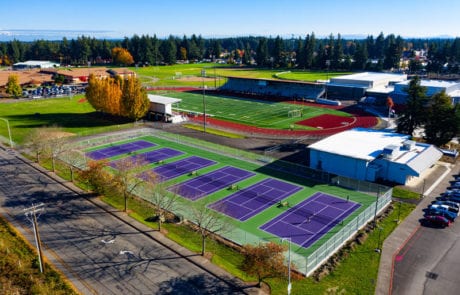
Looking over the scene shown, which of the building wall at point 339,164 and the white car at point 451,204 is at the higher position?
the building wall at point 339,164

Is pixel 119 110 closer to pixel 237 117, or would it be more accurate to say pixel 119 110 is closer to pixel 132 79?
pixel 132 79

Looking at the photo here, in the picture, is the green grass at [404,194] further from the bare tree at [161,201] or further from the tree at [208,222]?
the bare tree at [161,201]

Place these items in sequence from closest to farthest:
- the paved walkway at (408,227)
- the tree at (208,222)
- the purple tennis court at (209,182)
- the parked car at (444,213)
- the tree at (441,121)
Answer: the paved walkway at (408,227), the tree at (208,222), the parked car at (444,213), the purple tennis court at (209,182), the tree at (441,121)

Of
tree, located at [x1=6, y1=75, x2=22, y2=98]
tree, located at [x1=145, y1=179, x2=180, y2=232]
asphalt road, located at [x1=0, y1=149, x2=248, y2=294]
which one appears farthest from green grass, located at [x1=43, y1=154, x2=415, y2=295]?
tree, located at [x1=6, y1=75, x2=22, y2=98]

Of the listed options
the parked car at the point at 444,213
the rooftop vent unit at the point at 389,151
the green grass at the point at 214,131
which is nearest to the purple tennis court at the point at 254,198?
the rooftop vent unit at the point at 389,151

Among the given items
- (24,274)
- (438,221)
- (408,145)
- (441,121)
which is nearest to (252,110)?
(441,121)

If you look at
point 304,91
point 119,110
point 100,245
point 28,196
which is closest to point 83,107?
point 119,110

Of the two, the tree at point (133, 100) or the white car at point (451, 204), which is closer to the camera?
the white car at point (451, 204)

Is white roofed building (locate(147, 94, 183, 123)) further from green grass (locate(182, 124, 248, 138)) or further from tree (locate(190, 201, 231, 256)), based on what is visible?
tree (locate(190, 201, 231, 256))
